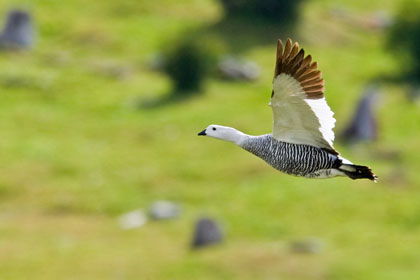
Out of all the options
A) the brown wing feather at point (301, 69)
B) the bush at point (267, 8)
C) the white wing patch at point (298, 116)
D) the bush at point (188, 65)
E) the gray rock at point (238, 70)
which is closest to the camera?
the brown wing feather at point (301, 69)

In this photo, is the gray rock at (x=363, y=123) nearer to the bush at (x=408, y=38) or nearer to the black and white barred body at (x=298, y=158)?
the bush at (x=408, y=38)

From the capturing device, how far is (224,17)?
319ft

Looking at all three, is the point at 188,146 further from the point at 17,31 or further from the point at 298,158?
the point at 298,158

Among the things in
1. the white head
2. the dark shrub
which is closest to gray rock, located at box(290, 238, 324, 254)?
the white head

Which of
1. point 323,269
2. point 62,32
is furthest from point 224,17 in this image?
point 323,269

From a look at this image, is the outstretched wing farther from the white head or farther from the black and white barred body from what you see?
the white head

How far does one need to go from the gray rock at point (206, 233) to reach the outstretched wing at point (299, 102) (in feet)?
107

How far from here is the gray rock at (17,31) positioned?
84.6m

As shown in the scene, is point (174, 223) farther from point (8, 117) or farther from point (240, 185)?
point (8, 117)

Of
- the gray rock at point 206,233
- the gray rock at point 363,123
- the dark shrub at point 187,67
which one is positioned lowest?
the gray rock at point 206,233

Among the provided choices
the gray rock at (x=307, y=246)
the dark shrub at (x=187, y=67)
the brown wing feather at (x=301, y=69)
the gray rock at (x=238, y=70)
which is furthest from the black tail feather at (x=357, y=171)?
the gray rock at (x=238, y=70)

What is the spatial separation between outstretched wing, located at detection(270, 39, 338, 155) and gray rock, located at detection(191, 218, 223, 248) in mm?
32596

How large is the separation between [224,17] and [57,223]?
45.1 meters

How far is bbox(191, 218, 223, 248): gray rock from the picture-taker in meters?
49.6
